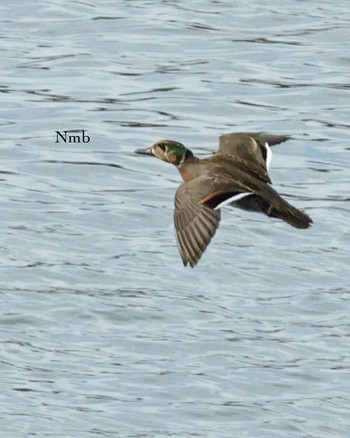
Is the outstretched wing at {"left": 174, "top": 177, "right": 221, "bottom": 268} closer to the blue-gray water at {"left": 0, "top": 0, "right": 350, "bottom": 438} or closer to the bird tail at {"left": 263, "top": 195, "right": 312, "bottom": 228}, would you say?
the bird tail at {"left": 263, "top": 195, "right": 312, "bottom": 228}

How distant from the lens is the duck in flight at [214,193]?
32.8 feet

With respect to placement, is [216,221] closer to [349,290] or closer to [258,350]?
[258,350]

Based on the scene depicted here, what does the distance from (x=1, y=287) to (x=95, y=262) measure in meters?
0.79

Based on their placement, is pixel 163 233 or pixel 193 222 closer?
pixel 193 222

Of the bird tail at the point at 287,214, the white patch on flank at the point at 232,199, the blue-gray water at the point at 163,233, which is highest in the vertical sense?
the white patch on flank at the point at 232,199

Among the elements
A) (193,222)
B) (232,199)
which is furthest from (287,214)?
(193,222)

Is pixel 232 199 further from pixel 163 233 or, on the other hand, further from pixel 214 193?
pixel 163 233

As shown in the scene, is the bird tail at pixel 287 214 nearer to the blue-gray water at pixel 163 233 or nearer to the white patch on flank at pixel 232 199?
the white patch on flank at pixel 232 199

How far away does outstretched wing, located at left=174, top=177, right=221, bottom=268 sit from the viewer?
9.83 meters

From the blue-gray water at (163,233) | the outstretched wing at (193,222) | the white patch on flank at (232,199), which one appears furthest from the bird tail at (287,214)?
the blue-gray water at (163,233)

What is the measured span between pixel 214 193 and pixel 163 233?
13.4ft

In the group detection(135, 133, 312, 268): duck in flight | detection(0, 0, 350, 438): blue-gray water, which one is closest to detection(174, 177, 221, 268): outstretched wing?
detection(135, 133, 312, 268): duck in flight

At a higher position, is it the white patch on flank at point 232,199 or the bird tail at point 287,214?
the white patch on flank at point 232,199

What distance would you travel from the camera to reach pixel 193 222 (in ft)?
33.0
